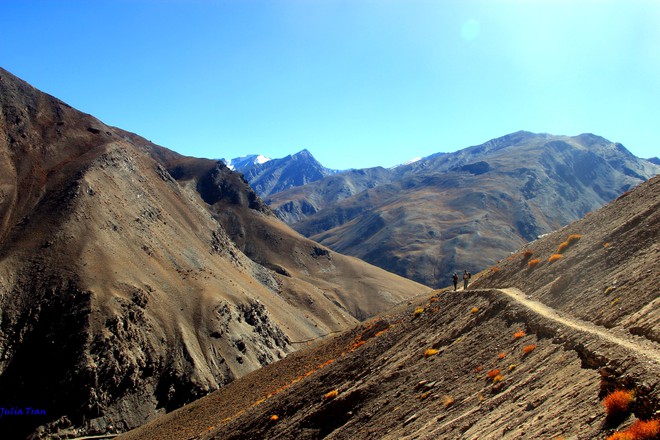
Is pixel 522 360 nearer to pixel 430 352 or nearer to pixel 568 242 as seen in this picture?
pixel 430 352

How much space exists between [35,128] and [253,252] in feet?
261

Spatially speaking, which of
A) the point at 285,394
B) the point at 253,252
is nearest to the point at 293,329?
the point at 253,252

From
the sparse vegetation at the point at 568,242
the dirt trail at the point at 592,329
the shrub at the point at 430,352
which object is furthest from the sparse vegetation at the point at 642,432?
the sparse vegetation at the point at 568,242

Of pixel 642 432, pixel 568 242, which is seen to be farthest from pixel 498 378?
pixel 568 242

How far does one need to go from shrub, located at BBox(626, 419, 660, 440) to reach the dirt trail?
2744 mm

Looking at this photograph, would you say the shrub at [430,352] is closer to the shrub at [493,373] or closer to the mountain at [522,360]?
the mountain at [522,360]

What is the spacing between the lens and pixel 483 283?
32.2m

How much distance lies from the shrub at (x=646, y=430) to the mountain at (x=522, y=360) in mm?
40

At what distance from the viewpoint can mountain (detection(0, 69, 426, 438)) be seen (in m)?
66.0

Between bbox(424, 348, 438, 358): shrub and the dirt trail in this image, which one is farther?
bbox(424, 348, 438, 358): shrub

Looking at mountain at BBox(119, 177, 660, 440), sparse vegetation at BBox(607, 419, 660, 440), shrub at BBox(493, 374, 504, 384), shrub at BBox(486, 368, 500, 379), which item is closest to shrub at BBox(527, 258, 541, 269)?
mountain at BBox(119, 177, 660, 440)

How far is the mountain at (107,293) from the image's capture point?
217 ft

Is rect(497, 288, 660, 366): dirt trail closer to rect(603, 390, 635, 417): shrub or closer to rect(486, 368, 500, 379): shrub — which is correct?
rect(603, 390, 635, 417): shrub

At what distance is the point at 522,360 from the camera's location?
16938 millimetres
